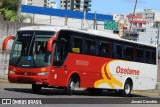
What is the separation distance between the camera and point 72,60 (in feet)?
76.2

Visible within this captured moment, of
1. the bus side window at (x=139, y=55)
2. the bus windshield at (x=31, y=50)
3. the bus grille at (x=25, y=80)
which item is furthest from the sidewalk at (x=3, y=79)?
the bus grille at (x=25, y=80)

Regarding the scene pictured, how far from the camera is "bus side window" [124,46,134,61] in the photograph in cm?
2794

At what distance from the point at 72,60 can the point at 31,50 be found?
2291 mm

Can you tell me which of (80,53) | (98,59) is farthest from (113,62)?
(80,53)

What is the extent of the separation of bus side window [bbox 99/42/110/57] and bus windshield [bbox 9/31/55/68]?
428cm

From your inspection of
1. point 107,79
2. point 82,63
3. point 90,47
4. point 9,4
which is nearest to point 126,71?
point 107,79

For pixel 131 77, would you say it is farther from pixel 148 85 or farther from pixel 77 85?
pixel 77 85

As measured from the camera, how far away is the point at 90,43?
24688 mm

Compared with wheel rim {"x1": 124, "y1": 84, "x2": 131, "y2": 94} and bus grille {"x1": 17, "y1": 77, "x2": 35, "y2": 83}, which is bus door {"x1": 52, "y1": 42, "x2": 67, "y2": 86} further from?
wheel rim {"x1": 124, "y1": 84, "x2": 131, "y2": 94}

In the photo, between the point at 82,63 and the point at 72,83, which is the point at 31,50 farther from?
the point at 82,63

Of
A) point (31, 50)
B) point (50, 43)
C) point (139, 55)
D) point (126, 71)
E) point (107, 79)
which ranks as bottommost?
point (107, 79)

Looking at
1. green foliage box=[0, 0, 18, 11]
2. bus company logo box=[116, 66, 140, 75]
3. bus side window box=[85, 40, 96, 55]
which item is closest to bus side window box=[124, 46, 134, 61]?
bus company logo box=[116, 66, 140, 75]

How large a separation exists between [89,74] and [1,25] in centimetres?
1656

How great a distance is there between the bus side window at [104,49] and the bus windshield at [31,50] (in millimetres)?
4280
